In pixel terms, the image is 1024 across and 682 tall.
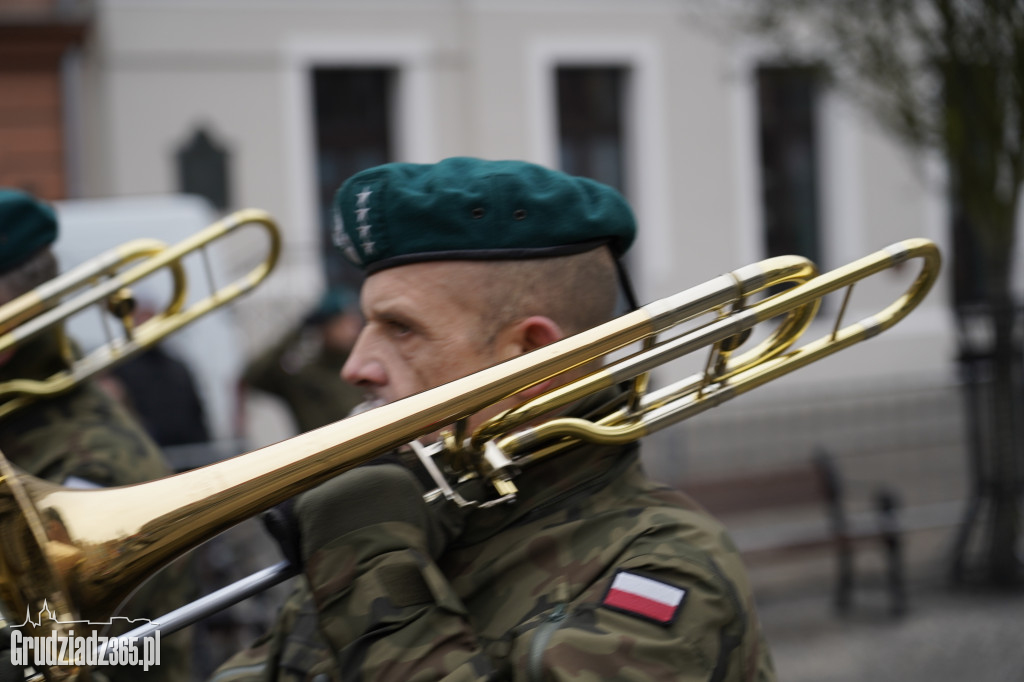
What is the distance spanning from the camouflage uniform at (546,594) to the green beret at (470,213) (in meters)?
0.27

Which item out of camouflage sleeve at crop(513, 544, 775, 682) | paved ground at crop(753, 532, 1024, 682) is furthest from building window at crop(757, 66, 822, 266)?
camouflage sleeve at crop(513, 544, 775, 682)

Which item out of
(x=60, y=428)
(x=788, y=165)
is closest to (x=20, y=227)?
(x=60, y=428)

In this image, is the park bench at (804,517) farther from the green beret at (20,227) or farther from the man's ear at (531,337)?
the man's ear at (531,337)

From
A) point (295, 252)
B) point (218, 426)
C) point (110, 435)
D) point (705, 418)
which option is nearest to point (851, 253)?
point (705, 418)

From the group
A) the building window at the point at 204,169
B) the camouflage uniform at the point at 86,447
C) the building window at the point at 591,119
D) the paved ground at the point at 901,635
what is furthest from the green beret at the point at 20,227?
the building window at the point at 591,119

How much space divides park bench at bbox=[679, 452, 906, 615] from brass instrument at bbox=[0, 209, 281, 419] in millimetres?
3371

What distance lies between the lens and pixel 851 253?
1178 cm

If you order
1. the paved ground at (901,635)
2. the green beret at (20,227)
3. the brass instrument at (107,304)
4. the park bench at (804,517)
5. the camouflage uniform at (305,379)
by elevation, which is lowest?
the paved ground at (901,635)

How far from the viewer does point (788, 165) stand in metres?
11.8

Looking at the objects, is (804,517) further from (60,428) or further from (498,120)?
(498,120)

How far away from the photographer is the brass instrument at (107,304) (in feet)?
6.60

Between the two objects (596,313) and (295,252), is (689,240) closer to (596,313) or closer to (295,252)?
(295,252)

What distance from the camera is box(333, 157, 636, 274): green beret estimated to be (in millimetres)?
1425

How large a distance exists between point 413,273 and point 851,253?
1095 cm
